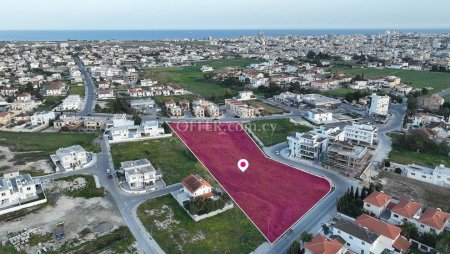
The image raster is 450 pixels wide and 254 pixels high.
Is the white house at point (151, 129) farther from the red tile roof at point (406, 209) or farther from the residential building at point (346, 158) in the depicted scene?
A: the red tile roof at point (406, 209)

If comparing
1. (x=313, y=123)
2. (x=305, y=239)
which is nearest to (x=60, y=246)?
(x=305, y=239)

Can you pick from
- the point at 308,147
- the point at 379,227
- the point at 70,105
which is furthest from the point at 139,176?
the point at 70,105

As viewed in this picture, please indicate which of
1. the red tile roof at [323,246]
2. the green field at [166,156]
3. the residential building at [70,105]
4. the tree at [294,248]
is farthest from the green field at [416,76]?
the residential building at [70,105]

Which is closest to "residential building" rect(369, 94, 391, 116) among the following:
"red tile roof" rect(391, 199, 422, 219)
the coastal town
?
the coastal town

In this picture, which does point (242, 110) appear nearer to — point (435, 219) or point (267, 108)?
point (267, 108)

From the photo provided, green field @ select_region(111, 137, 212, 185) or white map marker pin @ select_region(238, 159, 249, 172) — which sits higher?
green field @ select_region(111, 137, 212, 185)

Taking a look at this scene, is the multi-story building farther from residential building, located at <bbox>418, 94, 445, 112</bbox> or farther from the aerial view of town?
residential building, located at <bbox>418, 94, 445, 112</bbox>
